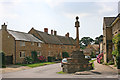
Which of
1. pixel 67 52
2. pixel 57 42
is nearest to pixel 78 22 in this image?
pixel 57 42

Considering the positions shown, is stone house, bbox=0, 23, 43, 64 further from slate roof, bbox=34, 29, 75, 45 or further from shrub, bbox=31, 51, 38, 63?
slate roof, bbox=34, 29, 75, 45

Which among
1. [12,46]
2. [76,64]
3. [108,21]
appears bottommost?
[76,64]

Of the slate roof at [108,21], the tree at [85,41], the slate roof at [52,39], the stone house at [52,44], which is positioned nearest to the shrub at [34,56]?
the stone house at [52,44]

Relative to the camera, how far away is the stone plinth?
19163 millimetres

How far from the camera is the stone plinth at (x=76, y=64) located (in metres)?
19.2

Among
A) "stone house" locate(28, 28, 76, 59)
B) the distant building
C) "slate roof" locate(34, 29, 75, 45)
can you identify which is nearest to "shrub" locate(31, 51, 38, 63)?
the distant building

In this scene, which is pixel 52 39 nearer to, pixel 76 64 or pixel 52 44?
pixel 52 44

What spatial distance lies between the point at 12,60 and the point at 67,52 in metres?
30.5

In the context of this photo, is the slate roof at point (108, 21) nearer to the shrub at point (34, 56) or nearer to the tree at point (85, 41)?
the shrub at point (34, 56)

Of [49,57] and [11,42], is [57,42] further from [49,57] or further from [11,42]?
[11,42]

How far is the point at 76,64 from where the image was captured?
19.2 meters

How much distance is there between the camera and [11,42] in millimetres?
33969

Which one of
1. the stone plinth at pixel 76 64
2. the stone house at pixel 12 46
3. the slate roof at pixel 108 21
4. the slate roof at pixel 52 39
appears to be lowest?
the stone plinth at pixel 76 64

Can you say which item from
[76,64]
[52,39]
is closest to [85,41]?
[52,39]
